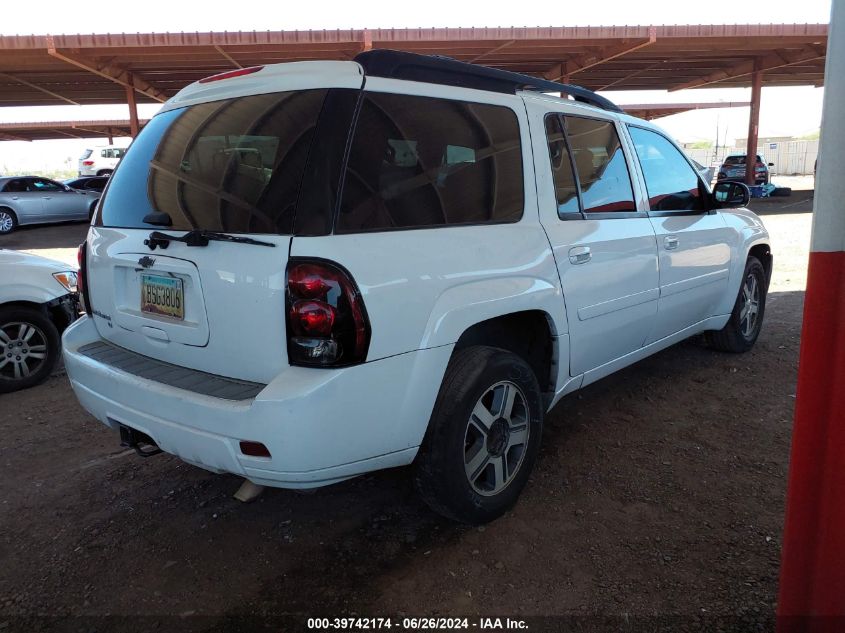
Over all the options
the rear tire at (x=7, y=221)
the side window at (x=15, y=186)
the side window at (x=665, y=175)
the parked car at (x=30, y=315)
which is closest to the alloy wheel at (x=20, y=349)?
the parked car at (x=30, y=315)

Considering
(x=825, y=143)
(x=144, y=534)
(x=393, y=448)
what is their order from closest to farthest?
(x=825, y=143) < (x=393, y=448) < (x=144, y=534)

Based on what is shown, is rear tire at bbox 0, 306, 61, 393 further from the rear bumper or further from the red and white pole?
the red and white pole

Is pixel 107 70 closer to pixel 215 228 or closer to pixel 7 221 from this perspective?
pixel 7 221

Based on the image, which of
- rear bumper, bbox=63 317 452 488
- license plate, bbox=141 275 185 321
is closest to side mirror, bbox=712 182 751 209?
rear bumper, bbox=63 317 452 488

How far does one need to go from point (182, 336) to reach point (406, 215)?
3.25 feet

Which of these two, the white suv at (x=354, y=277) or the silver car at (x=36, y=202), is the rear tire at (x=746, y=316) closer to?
the white suv at (x=354, y=277)

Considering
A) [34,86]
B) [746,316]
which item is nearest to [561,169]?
[746,316]

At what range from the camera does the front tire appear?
2459 mm

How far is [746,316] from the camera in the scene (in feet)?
16.5

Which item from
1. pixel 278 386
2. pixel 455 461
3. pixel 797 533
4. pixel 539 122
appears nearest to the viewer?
pixel 797 533

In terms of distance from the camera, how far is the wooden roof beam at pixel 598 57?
15.1 meters

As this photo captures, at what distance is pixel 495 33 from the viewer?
1436 centimetres

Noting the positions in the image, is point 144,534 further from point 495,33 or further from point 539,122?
point 495,33

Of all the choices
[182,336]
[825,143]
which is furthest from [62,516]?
[825,143]
